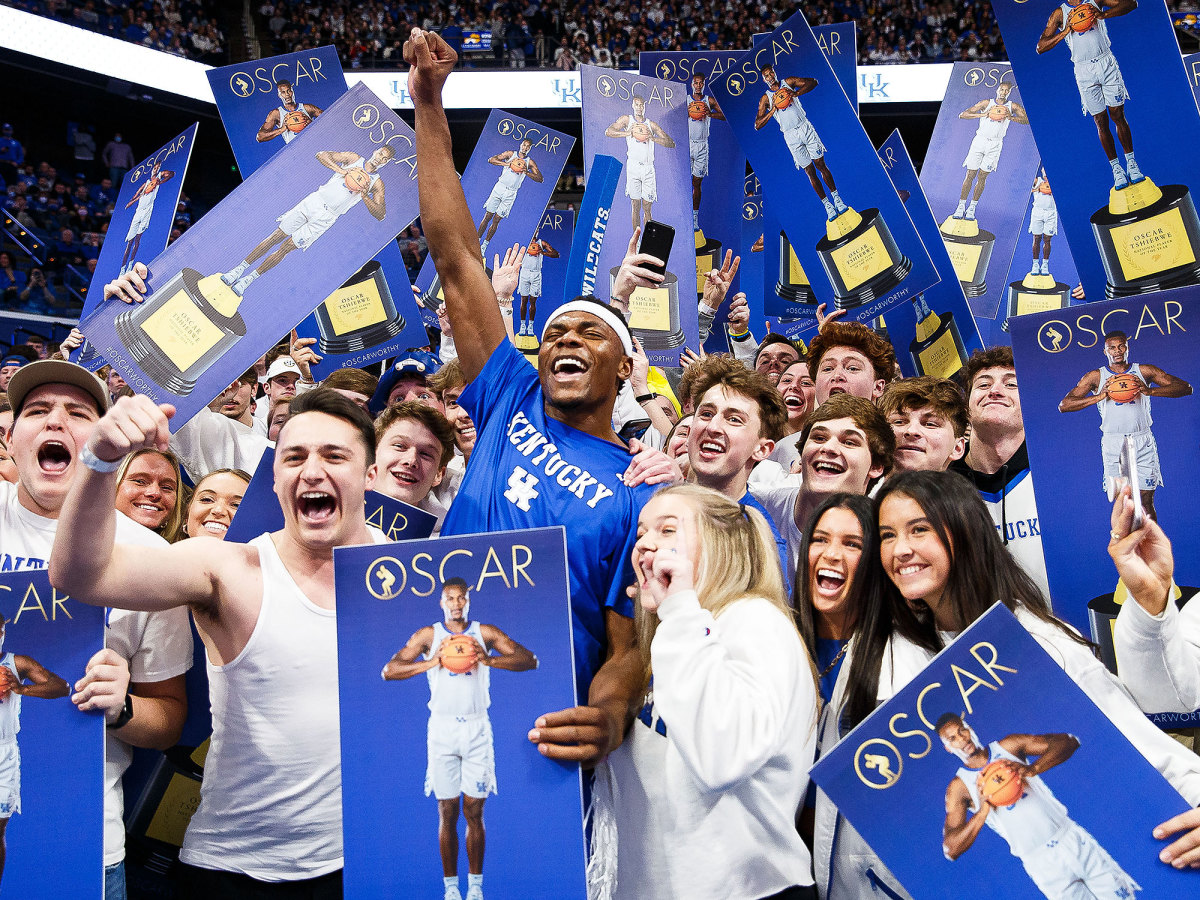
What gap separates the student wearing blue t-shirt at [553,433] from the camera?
8.07 ft

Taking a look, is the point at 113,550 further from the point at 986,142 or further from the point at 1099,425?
the point at 986,142

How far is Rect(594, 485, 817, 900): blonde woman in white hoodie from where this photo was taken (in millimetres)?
1729

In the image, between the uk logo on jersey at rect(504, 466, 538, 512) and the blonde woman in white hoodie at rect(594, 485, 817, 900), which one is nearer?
the blonde woman in white hoodie at rect(594, 485, 817, 900)

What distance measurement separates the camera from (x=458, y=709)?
1844 millimetres

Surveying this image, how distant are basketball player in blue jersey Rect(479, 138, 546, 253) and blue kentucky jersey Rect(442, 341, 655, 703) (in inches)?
112

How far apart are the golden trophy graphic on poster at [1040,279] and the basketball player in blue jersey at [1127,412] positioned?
9.45 ft

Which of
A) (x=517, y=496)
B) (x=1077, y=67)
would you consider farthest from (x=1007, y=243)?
(x=517, y=496)

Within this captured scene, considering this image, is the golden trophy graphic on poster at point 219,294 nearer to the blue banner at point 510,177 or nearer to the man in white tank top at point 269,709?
the man in white tank top at point 269,709

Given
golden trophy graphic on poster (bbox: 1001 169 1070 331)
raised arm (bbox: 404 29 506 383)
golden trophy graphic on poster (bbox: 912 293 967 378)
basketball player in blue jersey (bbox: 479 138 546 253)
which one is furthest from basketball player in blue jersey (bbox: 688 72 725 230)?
raised arm (bbox: 404 29 506 383)

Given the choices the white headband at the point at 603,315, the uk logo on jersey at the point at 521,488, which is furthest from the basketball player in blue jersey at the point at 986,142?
the uk logo on jersey at the point at 521,488

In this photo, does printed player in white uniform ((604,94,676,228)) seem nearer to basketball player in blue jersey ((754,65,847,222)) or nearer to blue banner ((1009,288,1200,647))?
basketball player in blue jersey ((754,65,847,222))

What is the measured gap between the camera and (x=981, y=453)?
339 centimetres

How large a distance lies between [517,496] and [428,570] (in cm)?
72

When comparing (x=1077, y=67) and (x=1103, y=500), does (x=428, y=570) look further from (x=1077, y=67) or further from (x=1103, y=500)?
(x=1077, y=67)
